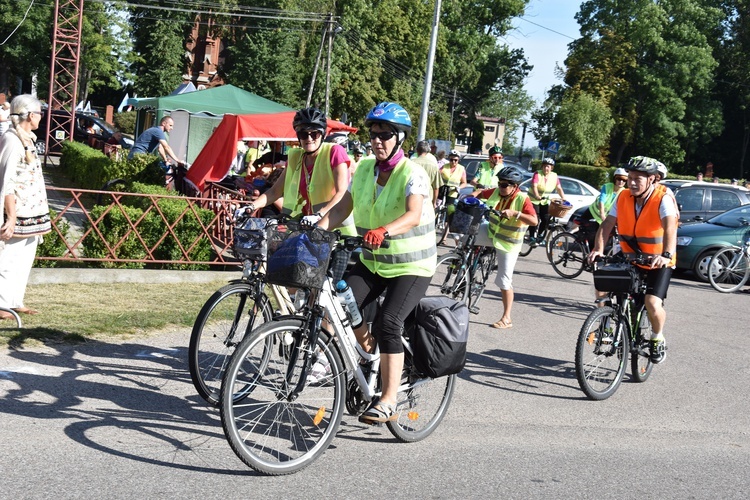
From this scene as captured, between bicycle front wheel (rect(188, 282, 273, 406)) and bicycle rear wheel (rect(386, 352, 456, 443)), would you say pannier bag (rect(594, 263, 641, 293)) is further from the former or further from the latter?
bicycle front wheel (rect(188, 282, 273, 406))

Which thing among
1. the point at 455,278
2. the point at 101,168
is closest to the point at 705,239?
the point at 455,278

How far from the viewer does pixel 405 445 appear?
216 inches

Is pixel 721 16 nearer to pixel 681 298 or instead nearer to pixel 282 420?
pixel 681 298

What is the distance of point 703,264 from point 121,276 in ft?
33.0

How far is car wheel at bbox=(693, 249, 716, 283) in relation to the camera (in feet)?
51.0

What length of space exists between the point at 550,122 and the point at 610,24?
7151mm

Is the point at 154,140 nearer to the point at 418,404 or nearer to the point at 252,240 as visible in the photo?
the point at 252,240

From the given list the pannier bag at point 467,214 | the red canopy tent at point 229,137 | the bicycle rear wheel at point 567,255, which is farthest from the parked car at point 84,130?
the pannier bag at point 467,214

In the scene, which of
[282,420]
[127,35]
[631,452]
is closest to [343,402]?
[282,420]

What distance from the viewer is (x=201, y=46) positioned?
222ft

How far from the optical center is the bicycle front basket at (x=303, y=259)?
4562 millimetres

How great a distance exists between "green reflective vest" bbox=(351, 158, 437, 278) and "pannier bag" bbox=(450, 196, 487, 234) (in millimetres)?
4122

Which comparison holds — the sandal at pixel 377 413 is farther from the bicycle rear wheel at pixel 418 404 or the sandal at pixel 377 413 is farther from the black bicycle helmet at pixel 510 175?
the black bicycle helmet at pixel 510 175

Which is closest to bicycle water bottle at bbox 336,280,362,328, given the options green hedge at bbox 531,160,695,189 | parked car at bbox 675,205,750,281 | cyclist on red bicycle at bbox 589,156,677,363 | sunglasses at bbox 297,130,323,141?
sunglasses at bbox 297,130,323,141
